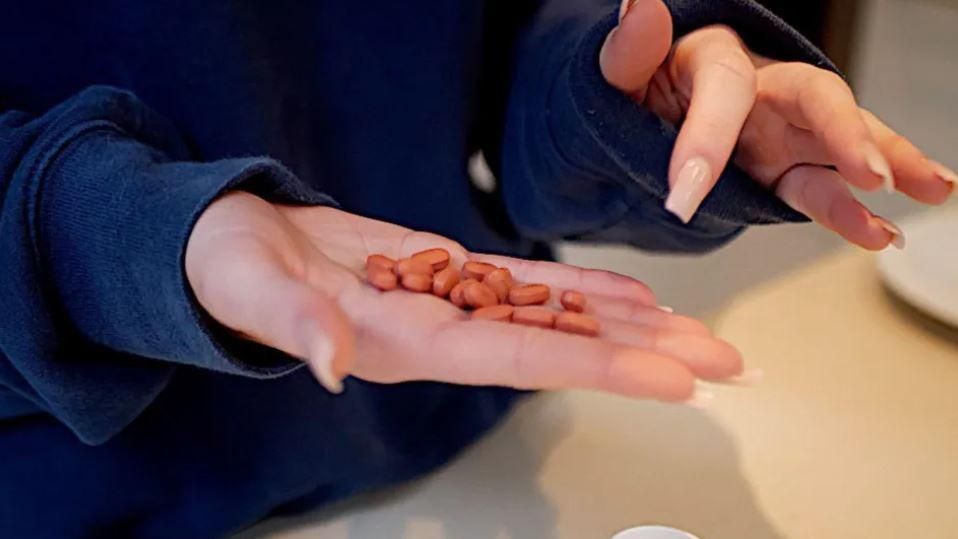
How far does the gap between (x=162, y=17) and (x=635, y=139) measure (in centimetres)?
26

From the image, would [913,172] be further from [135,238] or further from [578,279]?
[135,238]

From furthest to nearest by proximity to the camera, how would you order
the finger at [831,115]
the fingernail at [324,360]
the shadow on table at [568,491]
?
the shadow on table at [568,491] → the finger at [831,115] → the fingernail at [324,360]

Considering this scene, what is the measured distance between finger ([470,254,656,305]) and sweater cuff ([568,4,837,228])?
75mm

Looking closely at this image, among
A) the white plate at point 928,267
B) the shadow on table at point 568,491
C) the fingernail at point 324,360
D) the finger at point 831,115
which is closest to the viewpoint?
the fingernail at point 324,360

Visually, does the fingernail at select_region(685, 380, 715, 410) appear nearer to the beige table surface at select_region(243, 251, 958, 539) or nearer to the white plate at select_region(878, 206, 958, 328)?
the beige table surface at select_region(243, 251, 958, 539)

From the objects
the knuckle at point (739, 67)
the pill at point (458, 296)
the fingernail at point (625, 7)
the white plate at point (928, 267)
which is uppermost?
the fingernail at point (625, 7)

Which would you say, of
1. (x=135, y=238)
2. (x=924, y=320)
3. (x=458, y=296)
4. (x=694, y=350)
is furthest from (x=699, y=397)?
(x=924, y=320)

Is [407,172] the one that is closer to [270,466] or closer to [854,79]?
[270,466]

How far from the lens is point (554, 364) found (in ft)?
1.12

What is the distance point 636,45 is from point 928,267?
1.50ft

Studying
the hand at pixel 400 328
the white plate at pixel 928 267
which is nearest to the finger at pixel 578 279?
the hand at pixel 400 328

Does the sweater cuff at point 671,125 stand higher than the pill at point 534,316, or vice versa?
the sweater cuff at point 671,125

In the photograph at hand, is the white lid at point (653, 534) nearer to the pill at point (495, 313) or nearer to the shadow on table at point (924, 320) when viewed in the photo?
the pill at point (495, 313)

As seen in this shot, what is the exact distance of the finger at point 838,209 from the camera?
0.46 meters
